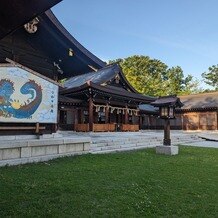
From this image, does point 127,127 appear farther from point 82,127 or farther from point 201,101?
point 201,101

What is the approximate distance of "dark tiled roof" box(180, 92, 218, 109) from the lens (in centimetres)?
3475

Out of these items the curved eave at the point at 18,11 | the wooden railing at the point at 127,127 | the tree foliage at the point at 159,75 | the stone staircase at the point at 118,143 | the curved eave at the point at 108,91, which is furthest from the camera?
the tree foliage at the point at 159,75

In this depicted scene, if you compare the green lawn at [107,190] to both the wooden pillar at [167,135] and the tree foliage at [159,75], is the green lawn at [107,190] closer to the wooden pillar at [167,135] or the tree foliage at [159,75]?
the wooden pillar at [167,135]

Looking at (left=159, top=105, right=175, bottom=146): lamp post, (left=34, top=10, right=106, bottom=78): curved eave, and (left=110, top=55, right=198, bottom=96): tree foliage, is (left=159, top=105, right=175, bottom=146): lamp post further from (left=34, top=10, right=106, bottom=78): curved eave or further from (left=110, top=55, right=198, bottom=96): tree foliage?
(left=110, top=55, right=198, bottom=96): tree foliage

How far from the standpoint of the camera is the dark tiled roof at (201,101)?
1368 inches

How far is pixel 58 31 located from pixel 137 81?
39.5m

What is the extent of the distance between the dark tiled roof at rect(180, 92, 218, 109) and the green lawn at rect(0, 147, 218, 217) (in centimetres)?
2775

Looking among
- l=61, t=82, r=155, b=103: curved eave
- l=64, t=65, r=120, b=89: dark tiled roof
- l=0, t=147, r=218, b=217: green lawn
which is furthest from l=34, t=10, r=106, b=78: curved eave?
l=64, t=65, r=120, b=89: dark tiled roof

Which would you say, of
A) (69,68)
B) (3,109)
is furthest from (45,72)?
(3,109)

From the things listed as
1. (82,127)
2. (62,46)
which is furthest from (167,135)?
(82,127)

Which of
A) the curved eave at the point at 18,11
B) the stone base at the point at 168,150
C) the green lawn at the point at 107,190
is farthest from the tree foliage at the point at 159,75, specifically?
the curved eave at the point at 18,11

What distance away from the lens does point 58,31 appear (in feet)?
32.0

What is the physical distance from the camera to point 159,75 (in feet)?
190

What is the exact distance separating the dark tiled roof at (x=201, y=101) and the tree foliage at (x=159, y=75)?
10.9 meters
